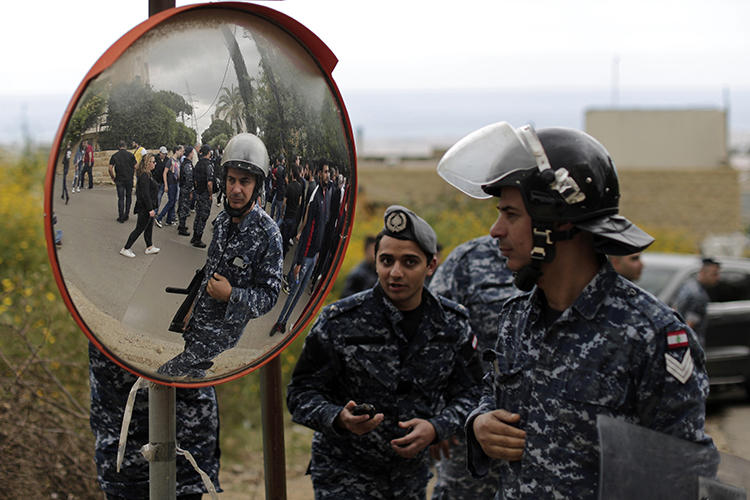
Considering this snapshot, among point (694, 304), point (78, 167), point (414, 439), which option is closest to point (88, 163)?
point (78, 167)

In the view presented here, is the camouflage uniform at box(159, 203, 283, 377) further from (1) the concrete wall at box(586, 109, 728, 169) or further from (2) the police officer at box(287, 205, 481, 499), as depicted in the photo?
(1) the concrete wall at box(586, 109, 728, 169)

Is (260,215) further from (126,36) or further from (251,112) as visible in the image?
(126,36)

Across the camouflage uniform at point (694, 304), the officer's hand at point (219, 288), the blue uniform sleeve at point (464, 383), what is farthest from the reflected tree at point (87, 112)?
the camouflage uniform at point (694, 304)

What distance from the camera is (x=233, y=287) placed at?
2.23m

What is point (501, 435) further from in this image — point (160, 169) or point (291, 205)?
point (160, 169)

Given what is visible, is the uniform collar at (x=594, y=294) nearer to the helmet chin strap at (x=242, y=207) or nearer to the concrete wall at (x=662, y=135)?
the helmet chin strap at (x=242, y=207)

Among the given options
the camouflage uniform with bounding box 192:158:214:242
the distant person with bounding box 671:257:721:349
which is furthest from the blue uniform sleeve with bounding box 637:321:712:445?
the distant person with bounding box 671:257:721:349

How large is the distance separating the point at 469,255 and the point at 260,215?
8.08 feet

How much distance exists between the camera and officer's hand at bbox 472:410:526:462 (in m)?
2.49

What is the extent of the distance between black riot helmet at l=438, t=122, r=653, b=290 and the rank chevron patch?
1.06ft

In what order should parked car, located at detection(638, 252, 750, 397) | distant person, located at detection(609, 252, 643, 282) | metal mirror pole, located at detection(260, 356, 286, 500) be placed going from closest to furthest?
metal mirror pole, located at detection(260, 356, 286, 500) → distant person, located at detection(609, 252, 643, 282) → parked car, located at detection(638, 252, 750, 397)

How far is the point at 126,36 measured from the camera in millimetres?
1926

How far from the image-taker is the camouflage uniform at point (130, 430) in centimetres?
320

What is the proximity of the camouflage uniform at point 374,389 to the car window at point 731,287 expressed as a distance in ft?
24.9
